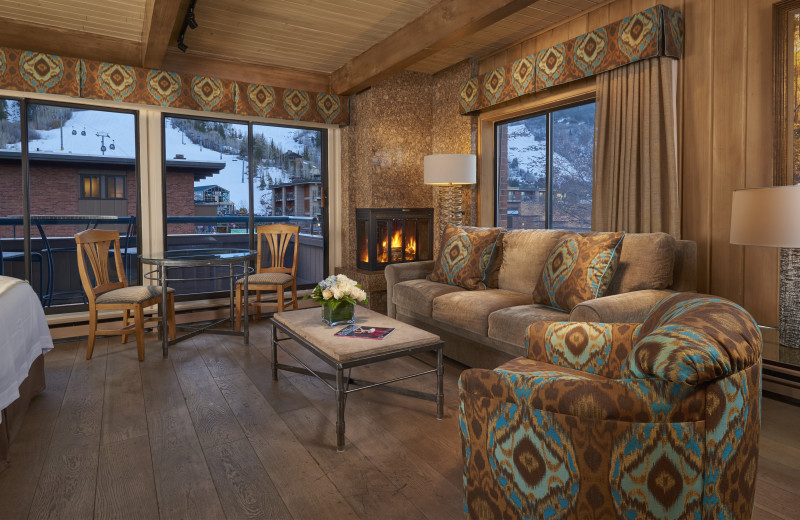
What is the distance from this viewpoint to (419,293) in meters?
3.68

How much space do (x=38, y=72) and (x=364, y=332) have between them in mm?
3616

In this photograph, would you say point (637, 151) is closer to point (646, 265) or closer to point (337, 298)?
point (646, 265)

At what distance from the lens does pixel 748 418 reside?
3.71ft

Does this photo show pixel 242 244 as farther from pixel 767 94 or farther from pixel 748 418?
pixel 748 418

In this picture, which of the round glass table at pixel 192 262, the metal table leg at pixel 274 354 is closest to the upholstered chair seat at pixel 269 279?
the round glass table at pixel 192 262

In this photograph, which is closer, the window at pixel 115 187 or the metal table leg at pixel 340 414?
the metal table leg at pixel 340 414

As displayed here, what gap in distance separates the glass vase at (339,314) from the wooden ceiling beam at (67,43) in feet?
10.4

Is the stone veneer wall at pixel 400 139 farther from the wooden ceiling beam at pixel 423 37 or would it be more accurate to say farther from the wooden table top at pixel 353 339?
the wooden table top at pixel 353 339

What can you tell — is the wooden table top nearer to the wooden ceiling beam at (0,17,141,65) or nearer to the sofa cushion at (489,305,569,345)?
the sofa cushion at (489,305,569,345)

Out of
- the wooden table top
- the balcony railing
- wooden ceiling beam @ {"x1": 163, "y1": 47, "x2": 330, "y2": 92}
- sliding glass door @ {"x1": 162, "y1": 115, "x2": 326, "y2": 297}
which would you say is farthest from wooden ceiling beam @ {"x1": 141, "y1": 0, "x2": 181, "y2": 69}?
the wooden table top

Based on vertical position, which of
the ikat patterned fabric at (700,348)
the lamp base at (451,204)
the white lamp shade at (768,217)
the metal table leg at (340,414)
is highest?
the lamp base at (451,204)

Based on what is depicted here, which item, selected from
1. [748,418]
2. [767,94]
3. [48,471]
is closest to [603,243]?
[767,94]

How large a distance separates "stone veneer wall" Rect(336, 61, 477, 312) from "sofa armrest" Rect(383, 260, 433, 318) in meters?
1.13

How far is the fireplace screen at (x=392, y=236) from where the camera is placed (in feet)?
17.4
